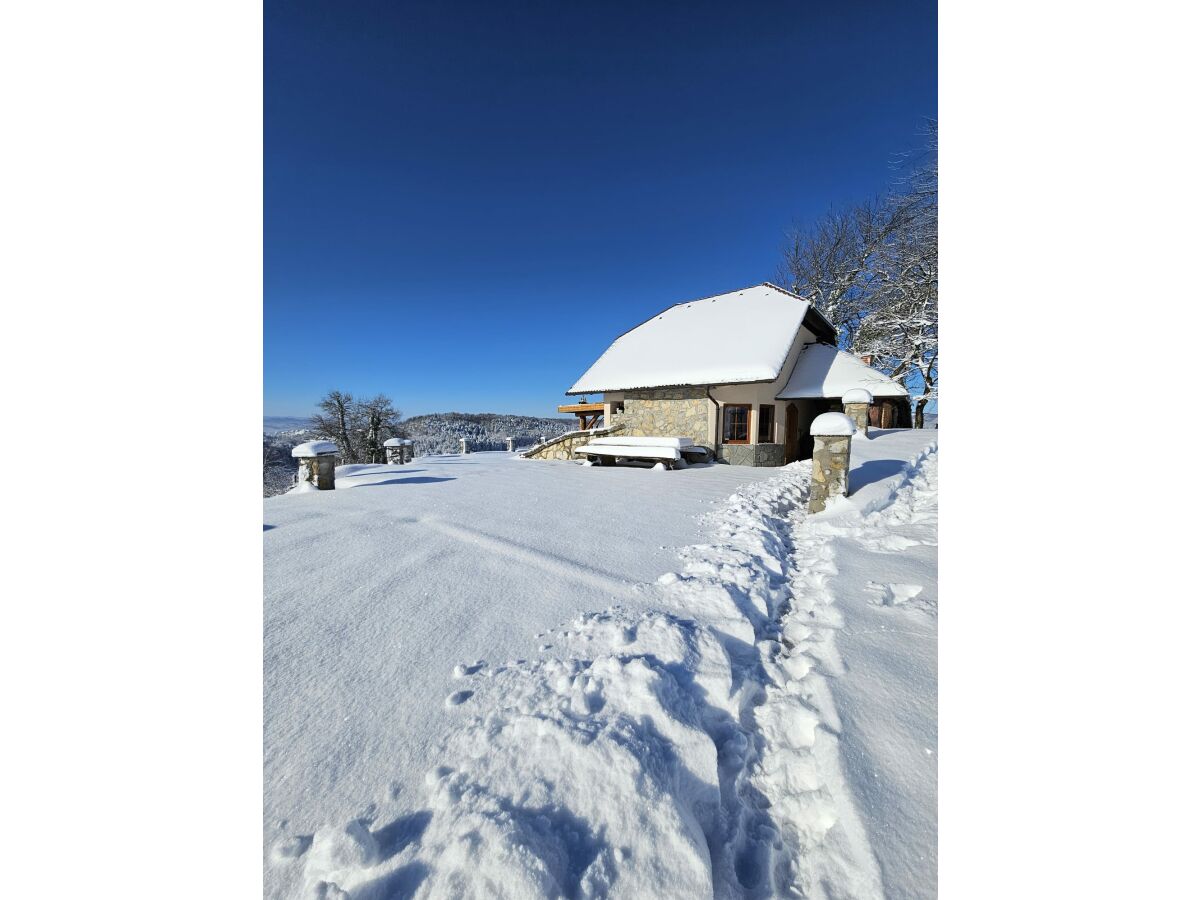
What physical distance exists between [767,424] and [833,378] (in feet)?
6.50

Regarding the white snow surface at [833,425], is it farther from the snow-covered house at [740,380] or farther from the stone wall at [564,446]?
the stone wall at [564,446]

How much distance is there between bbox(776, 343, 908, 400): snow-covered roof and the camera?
31.7 ft

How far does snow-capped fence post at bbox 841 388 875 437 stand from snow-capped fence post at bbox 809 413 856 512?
4779 mm

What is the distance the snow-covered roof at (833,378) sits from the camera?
380 inches

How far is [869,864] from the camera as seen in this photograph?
1.13 m

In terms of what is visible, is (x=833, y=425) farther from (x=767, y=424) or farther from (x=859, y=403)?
(x=859, y=403)

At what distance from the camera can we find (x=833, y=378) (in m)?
9.95

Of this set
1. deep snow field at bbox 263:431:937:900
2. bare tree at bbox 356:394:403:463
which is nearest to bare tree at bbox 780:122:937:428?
deep snow field at bbox 263:431:937:900

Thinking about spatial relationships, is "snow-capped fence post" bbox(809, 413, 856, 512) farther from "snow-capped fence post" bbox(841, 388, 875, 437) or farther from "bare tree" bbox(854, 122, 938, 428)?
"bare tree" bbox(854, 122, 938, 428)

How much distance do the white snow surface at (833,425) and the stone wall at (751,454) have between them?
483 centimetres

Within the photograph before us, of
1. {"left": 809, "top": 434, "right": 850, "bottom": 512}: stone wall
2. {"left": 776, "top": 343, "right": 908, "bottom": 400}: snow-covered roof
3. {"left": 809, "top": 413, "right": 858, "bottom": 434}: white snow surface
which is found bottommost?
{"left": 809, "top": 434, "right": 850, "bottom": 512}: stone wall

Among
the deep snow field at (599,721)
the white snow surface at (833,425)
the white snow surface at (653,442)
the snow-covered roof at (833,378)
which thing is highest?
the snow-covered roof at (833,378)

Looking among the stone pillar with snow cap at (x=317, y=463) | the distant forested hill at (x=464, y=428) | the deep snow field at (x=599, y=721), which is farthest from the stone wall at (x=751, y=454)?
the distant forested hill at (x=464, y=428)

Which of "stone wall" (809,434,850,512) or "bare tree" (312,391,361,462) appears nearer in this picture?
"stone wall" (809,434,850,512)
